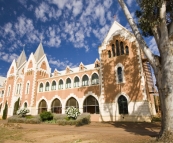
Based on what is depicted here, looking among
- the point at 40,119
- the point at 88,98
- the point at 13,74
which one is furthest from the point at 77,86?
the point at 13,74

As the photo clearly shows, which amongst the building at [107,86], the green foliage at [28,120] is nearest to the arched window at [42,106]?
the building at [107,86]

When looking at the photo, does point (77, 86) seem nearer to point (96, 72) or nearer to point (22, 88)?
point (96, 72)

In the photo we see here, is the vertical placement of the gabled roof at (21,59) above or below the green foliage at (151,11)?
above

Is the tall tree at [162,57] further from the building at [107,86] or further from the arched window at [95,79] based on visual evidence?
the arched window at [95,79]

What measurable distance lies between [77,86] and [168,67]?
19.1 meters

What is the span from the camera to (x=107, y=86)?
20.9 meters

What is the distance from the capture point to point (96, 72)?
23.9m

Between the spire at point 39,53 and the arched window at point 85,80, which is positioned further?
the spire at point 39,53

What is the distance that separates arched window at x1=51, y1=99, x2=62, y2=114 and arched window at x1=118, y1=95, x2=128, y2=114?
1211cm

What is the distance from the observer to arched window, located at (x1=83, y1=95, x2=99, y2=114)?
22.8 meters

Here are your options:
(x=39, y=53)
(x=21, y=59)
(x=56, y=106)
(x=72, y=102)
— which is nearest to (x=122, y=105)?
(x=72, y=102)

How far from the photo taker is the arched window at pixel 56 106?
27078 mm

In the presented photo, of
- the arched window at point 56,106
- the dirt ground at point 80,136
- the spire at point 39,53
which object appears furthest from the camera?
the spire at point 39,53

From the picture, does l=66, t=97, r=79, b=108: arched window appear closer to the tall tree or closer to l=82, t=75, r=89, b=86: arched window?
l=82, t=75, r=89, b=86: arched window
